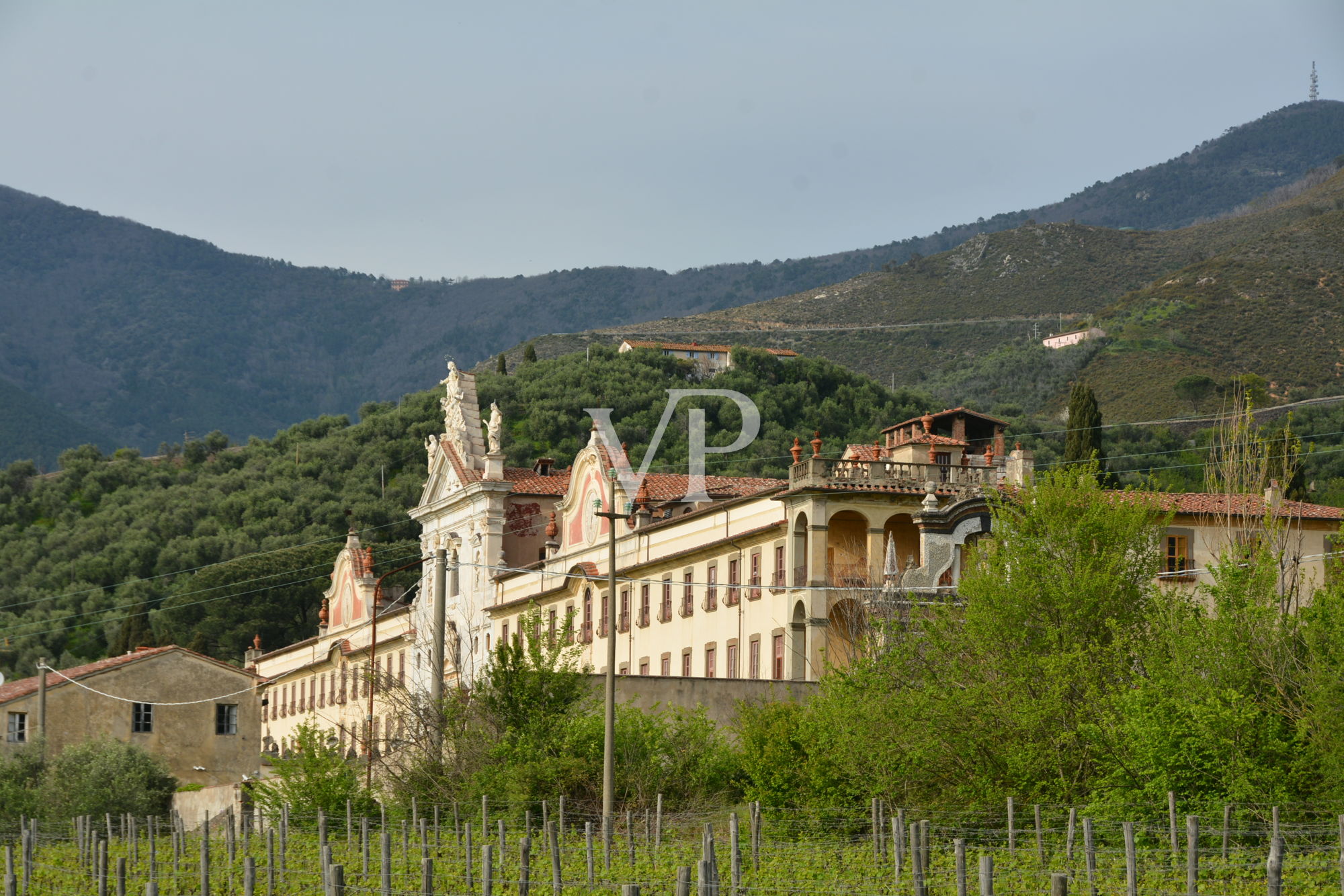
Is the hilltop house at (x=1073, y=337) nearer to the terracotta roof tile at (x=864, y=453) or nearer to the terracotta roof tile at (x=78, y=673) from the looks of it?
the terracotta roof tile at (x=864, y=453)

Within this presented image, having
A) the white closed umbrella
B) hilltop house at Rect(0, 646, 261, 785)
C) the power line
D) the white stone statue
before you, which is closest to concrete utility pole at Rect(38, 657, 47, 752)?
hilltop house at Rect(0, 646, 261, 785)

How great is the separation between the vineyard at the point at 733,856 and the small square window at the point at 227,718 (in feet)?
63.0

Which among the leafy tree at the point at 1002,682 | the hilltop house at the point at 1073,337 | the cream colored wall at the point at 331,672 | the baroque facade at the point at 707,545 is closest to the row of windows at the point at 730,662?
the baroque facade at the point at 707,545

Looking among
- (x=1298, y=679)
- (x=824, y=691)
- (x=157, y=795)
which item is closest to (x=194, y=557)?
(x=157, y=795)

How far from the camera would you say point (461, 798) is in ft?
143

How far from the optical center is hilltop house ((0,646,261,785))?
6475 centimetres

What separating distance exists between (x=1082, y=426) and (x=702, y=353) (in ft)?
218

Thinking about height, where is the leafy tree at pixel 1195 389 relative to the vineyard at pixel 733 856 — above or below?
above

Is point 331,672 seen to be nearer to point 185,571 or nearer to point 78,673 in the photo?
point 78,673

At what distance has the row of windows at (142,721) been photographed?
64062 mm

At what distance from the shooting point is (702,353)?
480 feet

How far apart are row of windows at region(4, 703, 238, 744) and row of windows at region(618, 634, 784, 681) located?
1504 centimetres

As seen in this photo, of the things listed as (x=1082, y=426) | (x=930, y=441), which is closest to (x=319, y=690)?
(x=1082, y=426)

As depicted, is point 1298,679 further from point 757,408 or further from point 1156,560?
point 757,408
